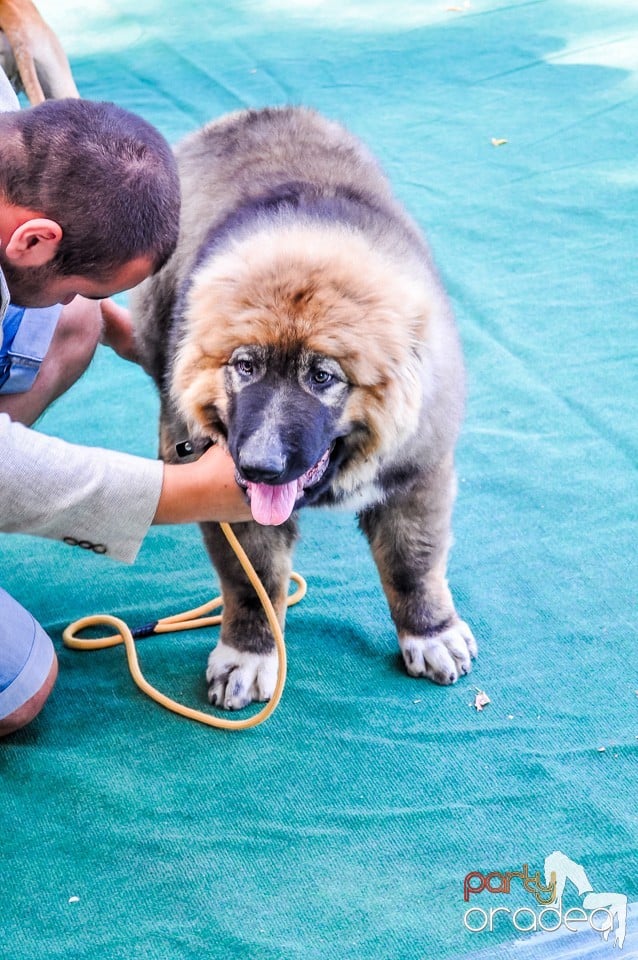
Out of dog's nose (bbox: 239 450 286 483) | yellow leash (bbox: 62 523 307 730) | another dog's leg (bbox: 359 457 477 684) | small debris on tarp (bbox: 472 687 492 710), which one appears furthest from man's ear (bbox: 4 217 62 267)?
small debris on tarp (bbox: 472 687 492 710)

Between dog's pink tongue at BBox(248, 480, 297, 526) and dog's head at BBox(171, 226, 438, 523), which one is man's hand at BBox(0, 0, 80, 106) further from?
dog's pink tongue at BBox(248, 480, 297, 526)

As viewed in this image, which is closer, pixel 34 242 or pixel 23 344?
pixel 34 242

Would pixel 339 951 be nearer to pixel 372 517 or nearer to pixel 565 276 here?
pixel 372 517

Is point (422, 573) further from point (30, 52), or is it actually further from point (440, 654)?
point (30, 52)

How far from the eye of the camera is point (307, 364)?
1.98 meters

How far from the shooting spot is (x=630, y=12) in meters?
6.71

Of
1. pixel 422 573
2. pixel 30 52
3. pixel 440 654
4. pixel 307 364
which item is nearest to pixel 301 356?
pixel 307 364

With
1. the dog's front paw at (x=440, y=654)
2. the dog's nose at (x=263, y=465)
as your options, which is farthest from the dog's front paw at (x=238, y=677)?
the dog's nose at (x=263, y=465)

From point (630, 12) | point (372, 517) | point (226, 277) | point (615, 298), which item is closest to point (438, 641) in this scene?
point (372, 517)

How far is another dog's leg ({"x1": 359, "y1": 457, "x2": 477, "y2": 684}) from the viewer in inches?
94.6

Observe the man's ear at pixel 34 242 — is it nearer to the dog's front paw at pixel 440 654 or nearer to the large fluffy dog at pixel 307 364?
the large fluffy dog at pixel 307 364

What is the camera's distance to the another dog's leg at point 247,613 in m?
2.41

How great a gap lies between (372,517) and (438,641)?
33cm

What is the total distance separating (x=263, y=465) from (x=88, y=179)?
0.63 m
